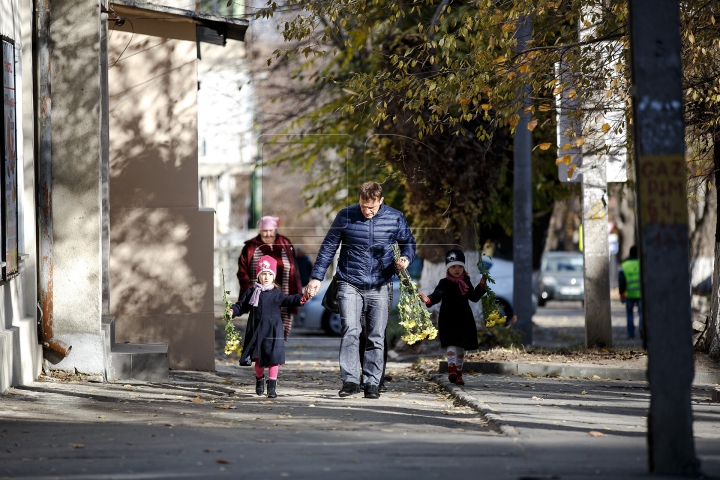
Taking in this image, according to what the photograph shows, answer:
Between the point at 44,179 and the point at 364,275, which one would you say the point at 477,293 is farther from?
the point at 44,179

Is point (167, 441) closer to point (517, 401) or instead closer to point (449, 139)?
point (517, 401)

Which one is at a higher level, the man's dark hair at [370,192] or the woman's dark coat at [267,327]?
the man's dark hair at [370,192]

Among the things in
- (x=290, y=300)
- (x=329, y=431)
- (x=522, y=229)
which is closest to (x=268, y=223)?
(x=290, y=300)

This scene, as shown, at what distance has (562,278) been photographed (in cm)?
3681

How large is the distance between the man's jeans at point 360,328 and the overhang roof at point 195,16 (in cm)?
400

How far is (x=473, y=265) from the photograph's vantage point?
1612 centimetres

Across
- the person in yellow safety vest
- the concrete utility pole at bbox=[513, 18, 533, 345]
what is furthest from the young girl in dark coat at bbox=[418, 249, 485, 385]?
the person in yellow safety vest

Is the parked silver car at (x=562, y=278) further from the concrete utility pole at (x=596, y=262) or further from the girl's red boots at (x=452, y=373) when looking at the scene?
the girl's red boots at (x=452, y=373)

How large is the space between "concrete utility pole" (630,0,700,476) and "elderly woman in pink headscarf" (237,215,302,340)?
552 cm

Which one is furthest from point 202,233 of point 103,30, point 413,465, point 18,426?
point 413,465

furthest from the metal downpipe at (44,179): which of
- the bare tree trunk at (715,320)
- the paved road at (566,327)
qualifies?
the paved road at (566,327)

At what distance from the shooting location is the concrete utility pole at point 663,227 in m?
5.49

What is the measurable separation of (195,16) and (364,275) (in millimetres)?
4189

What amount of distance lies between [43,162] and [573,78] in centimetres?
565
